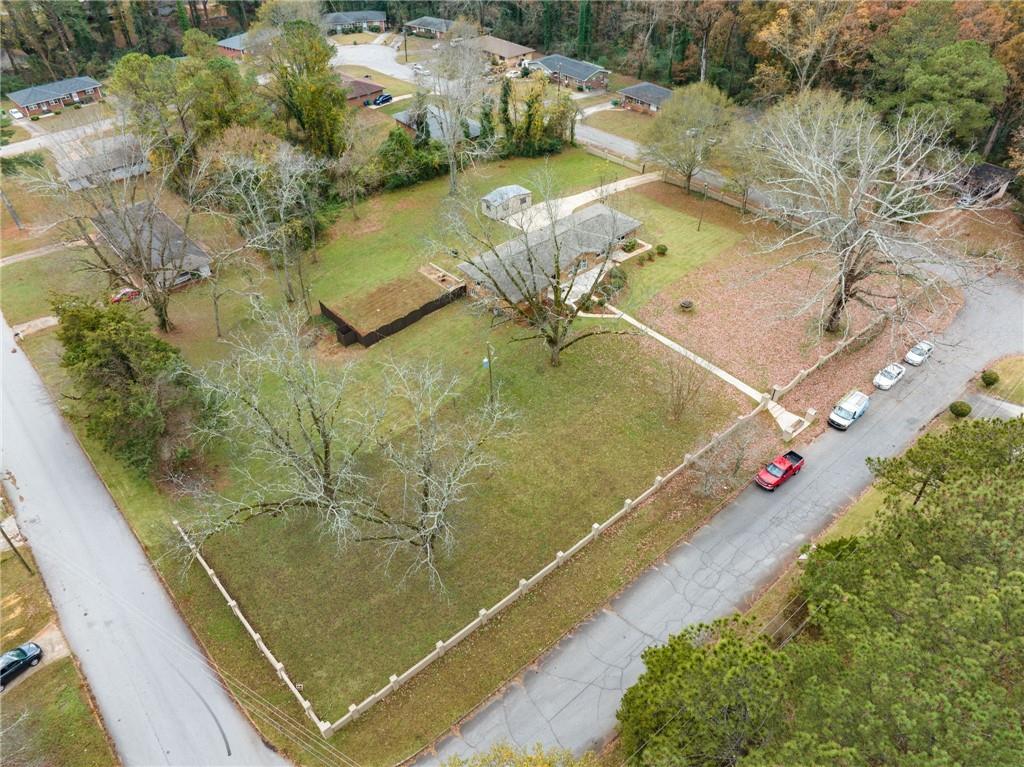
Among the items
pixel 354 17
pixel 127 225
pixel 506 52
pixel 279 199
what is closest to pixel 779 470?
pixel 279 199

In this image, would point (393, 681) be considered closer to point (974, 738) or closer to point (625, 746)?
point (625, 746)

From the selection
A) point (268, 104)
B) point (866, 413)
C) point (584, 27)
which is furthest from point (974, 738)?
point (584, 27)

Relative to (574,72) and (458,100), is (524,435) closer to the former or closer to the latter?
(458,100)

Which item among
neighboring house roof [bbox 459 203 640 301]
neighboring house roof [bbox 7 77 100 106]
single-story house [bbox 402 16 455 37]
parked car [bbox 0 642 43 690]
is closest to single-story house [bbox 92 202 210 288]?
neighboring house roof [bbox 459 203 640 301]

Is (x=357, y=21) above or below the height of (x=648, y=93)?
above

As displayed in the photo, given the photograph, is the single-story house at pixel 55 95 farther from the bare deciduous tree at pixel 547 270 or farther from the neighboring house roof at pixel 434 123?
the bare deciduous tree at pixel 547 270
